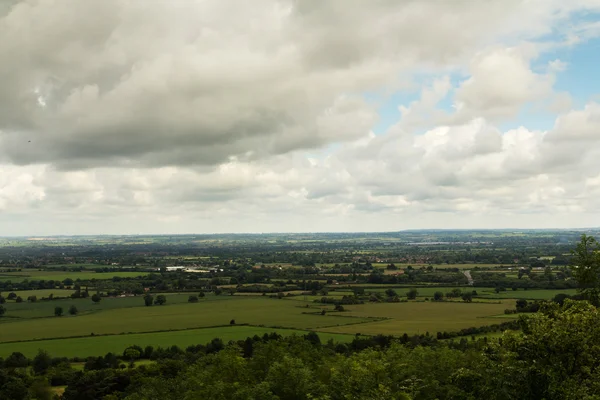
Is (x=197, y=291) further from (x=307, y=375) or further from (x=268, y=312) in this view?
(x=307, y=375)

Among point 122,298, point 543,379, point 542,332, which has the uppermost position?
point 542,332

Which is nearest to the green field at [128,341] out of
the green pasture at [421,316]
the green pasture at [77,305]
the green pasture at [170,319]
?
the green pasture at [170,319]

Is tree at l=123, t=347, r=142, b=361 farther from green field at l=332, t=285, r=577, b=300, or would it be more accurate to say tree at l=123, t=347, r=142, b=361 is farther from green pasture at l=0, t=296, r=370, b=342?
green field at l=332, t=285, r=577, b=300

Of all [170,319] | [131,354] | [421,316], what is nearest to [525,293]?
[421,316]

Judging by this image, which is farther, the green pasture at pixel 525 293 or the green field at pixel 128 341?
the green pasture at pixel 525 293

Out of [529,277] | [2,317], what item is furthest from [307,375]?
[529,277]

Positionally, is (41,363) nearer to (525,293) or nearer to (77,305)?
(77,305)

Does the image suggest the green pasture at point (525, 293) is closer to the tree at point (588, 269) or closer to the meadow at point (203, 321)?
the meadow at point (203, 321)

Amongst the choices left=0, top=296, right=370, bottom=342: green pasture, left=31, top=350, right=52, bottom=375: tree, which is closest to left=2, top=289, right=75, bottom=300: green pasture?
left=0, top=296, right=370, bottom=342: green pasture
